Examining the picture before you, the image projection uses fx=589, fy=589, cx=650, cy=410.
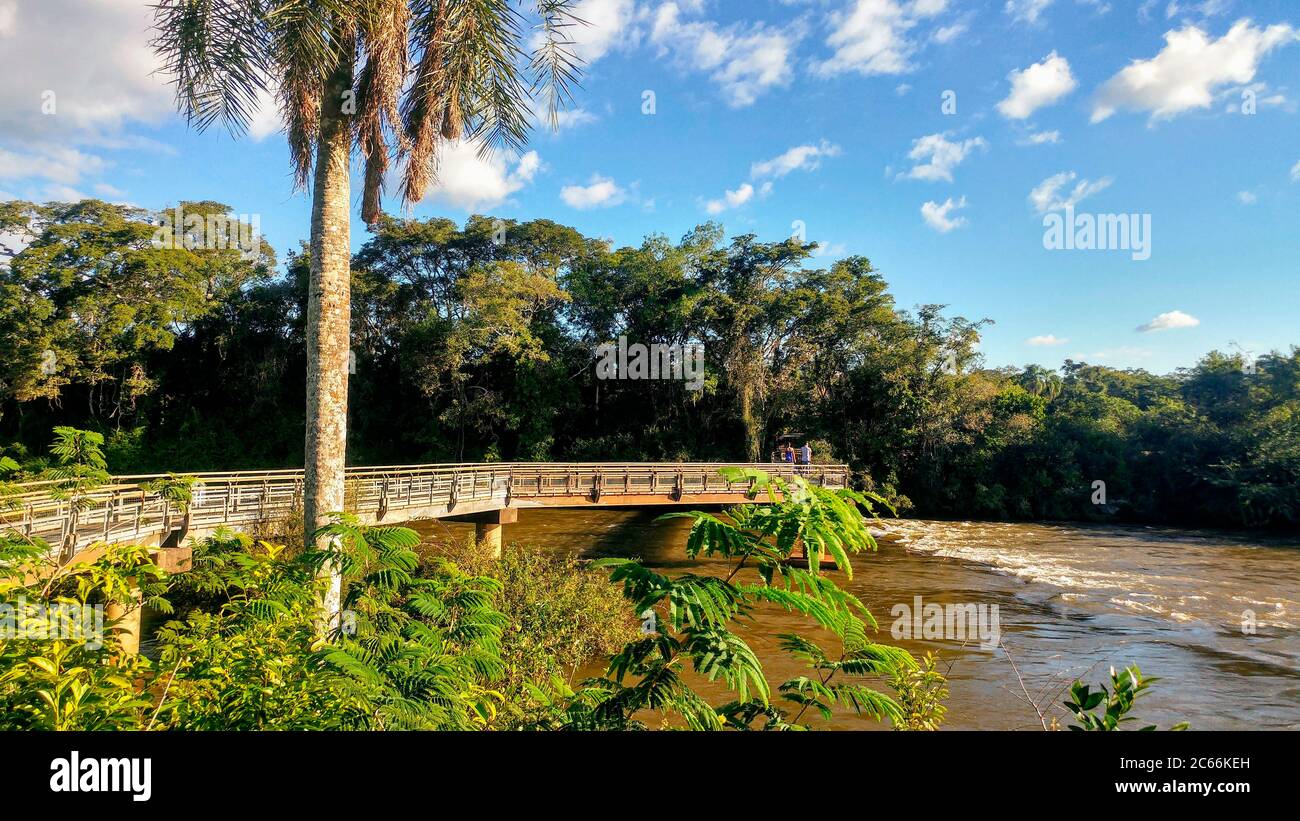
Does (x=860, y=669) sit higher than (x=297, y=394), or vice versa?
(x=297, y=394)

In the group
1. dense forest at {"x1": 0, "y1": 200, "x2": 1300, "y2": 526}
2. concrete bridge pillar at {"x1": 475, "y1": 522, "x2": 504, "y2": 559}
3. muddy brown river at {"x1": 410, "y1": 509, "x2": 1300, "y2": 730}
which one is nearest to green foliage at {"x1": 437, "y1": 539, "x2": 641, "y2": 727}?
muddy brown river at {"x1": 410, "y1": 509, "x2": 1300, "y2": 730}

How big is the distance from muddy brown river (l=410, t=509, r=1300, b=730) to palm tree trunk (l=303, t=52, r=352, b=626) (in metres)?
6.39

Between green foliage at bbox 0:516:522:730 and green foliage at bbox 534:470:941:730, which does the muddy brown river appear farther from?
green foliage at bbox 0:516:522:730

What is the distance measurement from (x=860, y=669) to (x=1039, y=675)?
983 cm

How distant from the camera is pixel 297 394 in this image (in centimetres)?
3259

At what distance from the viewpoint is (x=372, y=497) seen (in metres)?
13.1

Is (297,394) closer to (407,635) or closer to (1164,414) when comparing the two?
(407,635)

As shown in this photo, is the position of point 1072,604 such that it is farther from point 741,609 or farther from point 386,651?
point 386,651

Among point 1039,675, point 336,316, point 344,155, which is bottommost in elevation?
point 1039,675

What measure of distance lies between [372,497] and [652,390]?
827 inches
